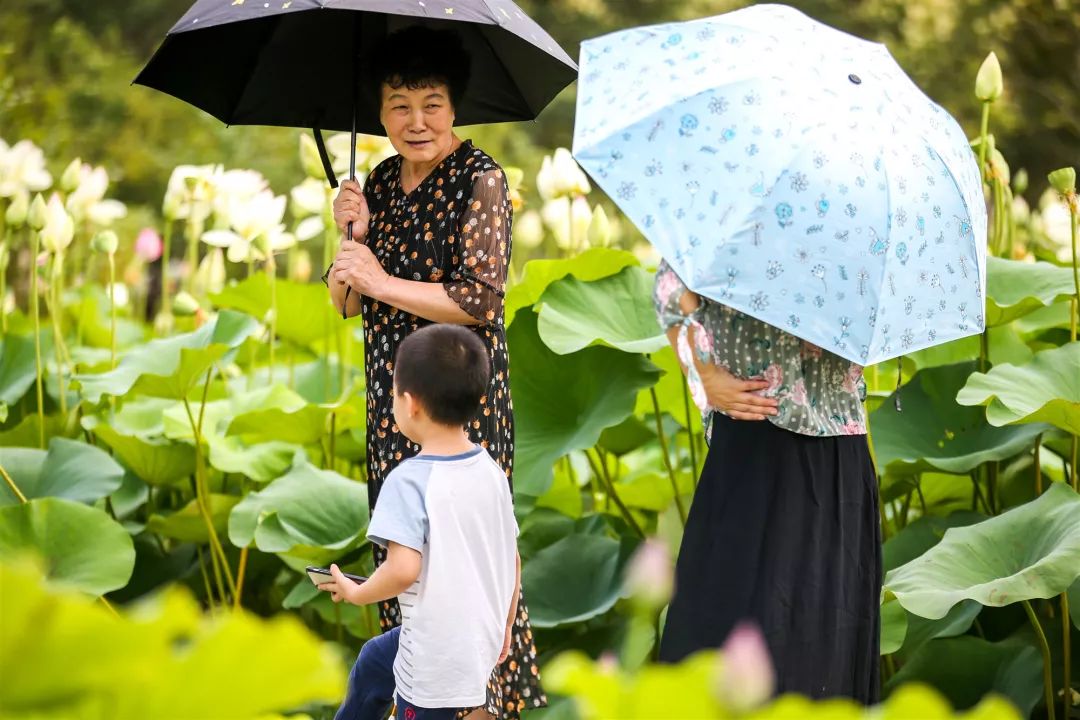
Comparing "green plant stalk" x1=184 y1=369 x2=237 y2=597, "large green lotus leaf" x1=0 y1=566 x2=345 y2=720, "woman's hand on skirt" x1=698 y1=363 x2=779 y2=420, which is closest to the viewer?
"large green lotus leaf" x1=0 y1=566 x2=345 y2=720

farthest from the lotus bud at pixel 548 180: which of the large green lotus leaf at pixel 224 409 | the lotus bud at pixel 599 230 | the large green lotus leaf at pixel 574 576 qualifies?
the large green lotus leaf at pixel 574 576

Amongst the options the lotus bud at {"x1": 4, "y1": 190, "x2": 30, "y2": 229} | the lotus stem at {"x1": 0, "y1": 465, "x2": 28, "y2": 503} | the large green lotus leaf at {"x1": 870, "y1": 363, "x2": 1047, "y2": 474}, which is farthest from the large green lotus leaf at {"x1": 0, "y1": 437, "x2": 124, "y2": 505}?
the large green lotus leaf at {"x1": 870, "y1": 363, "x2": 1047, "y2": 474}

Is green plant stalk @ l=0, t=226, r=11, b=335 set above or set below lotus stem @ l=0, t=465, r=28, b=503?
above

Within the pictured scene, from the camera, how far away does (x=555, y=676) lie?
3.10ft

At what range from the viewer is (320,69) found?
264 cm

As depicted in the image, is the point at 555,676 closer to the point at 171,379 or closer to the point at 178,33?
the point at 178,33

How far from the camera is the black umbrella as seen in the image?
8.31 ft

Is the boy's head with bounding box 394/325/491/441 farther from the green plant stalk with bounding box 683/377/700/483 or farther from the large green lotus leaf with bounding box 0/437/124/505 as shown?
the large green lotus leaf with bounding box 0/437/124/505

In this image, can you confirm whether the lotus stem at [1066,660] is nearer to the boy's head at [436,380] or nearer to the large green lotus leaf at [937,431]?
the large green lotus leaf at [937,431]

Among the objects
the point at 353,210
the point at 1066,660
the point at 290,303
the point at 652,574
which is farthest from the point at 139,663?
the point at 290,303

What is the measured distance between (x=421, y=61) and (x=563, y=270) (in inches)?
45.4

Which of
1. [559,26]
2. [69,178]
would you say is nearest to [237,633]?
[69,178]

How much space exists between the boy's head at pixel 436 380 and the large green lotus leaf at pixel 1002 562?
0.89 metres

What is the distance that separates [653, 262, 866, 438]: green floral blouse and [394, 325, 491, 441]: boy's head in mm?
414
